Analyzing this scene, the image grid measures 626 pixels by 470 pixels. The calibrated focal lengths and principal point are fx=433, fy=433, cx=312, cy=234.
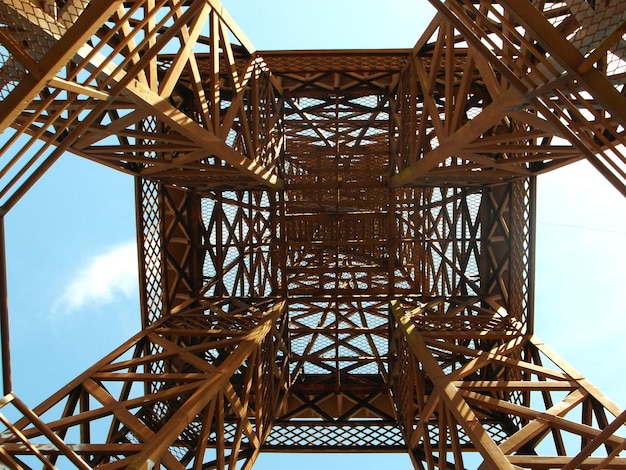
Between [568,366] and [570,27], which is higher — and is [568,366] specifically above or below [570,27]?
below

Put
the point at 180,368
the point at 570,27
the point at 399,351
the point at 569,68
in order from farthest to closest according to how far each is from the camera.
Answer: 1. the point at 180,368
2. the point at 399,351
3. the point at 570,27
4. the point at 569,68

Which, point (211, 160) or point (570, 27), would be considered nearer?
point (570, 27)

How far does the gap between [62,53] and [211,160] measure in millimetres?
8758

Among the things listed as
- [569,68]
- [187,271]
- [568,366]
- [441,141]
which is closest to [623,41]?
[569,68]

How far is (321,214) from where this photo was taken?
1375cm

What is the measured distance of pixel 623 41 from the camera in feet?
12.7

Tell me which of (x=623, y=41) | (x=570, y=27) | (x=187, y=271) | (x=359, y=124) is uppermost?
(x=359, y=124)

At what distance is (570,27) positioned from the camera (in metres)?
4.73

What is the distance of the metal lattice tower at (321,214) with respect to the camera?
3.93 meters

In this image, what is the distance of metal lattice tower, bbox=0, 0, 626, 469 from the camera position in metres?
3.93

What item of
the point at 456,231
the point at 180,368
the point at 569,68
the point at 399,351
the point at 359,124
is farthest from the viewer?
the point at 359,124

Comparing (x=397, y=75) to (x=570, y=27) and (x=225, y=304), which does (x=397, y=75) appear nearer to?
(x=570, y=27)

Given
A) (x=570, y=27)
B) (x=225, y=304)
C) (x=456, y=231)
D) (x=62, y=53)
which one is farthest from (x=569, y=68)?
(x=225, y=304)

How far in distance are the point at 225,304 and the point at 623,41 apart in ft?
34.6
